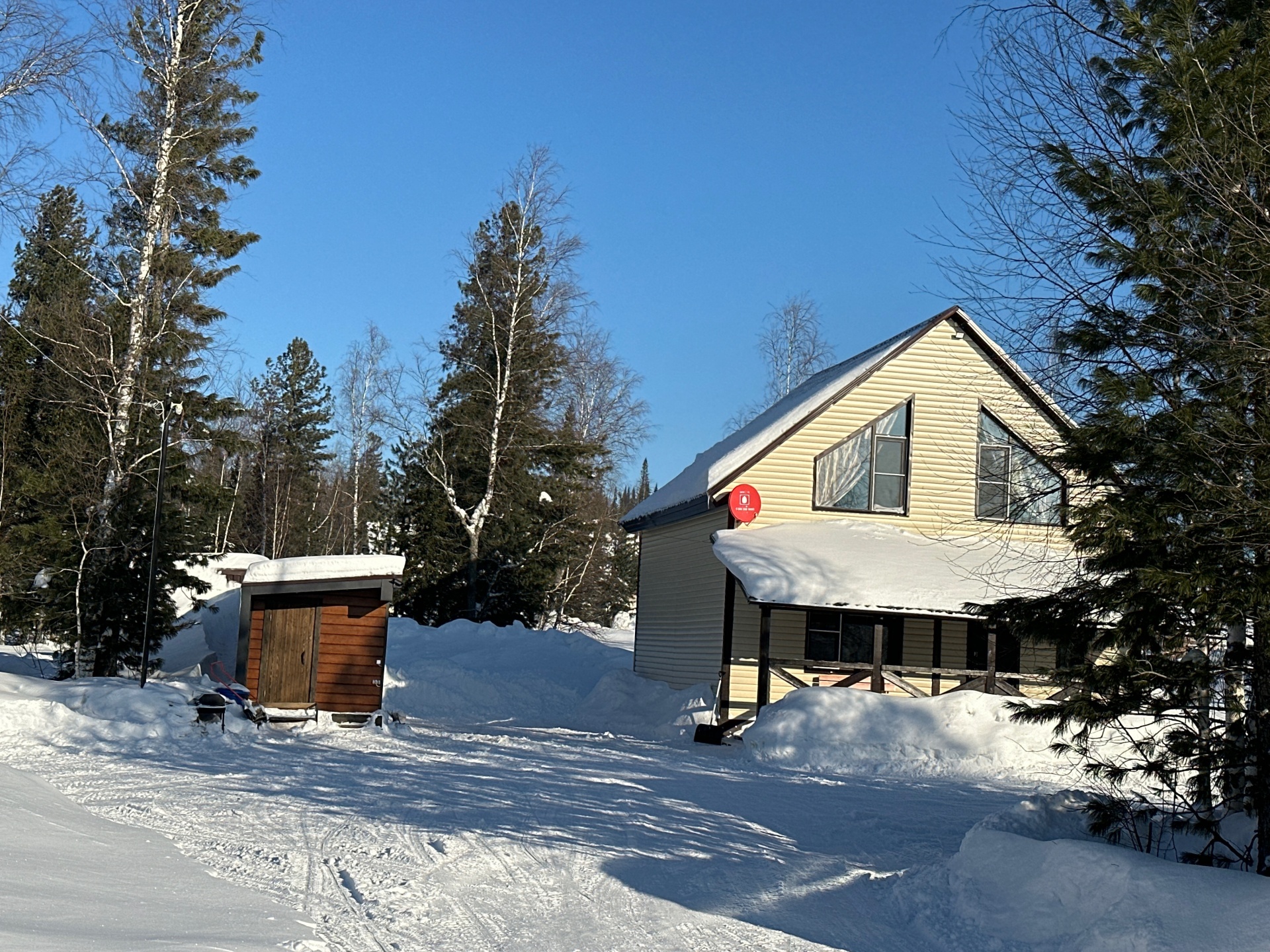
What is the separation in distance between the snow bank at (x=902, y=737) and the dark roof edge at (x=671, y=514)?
5.26m

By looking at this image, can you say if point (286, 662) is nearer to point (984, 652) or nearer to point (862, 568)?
point (862, 568)

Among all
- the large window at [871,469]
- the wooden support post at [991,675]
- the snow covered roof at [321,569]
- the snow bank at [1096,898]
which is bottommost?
the snow bank at [1096,898]

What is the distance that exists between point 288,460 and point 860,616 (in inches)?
1610

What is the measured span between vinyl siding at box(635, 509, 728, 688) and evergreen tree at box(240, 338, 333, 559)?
30.1m

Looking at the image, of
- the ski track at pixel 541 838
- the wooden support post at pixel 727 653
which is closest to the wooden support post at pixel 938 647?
the wooden support post at pixel 727 653

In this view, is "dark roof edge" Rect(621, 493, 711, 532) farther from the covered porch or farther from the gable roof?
the covered porch

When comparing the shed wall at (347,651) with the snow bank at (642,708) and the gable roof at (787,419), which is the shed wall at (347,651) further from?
the gable roof at (787,419)

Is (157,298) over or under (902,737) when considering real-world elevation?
over

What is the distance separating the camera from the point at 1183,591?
291 inches

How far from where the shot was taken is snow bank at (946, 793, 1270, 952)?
6387 millimetres

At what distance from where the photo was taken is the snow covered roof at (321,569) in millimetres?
19156

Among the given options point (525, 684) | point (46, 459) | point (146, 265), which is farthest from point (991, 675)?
point (46, 459)

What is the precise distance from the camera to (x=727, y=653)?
20.9 m

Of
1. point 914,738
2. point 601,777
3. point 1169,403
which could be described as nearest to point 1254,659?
point 1169,403
